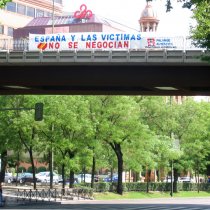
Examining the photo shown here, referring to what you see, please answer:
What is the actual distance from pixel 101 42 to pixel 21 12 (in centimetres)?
8450

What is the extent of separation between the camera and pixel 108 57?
40.9 m

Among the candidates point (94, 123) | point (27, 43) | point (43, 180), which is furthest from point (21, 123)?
point (43, 180)

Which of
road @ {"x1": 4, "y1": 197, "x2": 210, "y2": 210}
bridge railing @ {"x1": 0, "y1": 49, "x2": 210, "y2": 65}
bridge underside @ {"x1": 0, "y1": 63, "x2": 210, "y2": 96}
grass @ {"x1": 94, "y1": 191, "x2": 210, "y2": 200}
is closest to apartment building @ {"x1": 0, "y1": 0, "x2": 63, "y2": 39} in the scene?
grass @ {"x1": 94, "y1": 191, "x2": 210, "y2": 200}

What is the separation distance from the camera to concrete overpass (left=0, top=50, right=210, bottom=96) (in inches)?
1582

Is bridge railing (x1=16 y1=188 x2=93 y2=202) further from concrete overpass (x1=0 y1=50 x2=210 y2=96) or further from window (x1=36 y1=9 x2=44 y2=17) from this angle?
window (x1=36 y1=9 x2=44 y2=17)

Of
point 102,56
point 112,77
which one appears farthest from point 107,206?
point 102,56

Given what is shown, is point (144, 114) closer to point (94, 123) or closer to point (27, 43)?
point (94, 123)

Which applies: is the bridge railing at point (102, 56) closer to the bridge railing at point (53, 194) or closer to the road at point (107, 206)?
the road at point (107, 206)

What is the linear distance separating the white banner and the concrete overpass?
171 centimetres

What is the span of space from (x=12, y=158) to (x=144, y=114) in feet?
55.1

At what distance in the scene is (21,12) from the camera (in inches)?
4897

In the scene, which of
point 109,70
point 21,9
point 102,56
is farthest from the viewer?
point 21,9

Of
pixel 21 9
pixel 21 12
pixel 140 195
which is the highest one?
pixel 21 9

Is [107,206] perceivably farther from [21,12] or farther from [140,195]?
[21,12]
